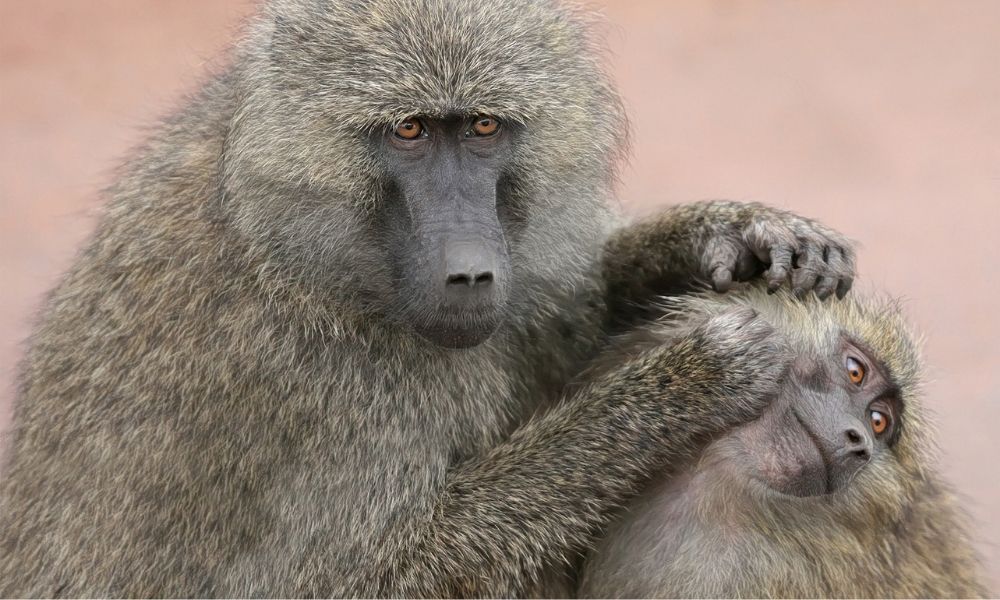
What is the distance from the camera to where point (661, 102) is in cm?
916

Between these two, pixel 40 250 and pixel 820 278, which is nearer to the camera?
pixel 820 278

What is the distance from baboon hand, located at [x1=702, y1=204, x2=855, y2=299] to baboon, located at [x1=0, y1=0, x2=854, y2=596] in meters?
0.28

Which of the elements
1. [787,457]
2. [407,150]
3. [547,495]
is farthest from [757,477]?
[407,150]

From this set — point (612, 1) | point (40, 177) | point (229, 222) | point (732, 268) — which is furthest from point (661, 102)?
point (229, 222)

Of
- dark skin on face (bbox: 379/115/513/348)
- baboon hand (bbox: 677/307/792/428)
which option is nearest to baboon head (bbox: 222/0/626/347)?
dark skin on face (bbox: 379/115/513/348)

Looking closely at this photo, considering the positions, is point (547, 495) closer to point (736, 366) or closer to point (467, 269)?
point (736, 366)

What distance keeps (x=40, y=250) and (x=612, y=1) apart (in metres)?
4.21

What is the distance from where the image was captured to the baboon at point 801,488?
389 centimetres

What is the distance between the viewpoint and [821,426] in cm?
383

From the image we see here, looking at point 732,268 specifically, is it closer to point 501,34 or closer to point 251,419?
point 501,34

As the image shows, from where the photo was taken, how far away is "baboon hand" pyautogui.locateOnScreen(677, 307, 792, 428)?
3850mm

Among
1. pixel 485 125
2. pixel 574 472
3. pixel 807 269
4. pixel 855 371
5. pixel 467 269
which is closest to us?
pixel 467 269

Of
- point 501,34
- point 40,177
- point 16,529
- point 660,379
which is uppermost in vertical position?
point 501,34

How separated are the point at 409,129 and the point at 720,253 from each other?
1.12 metres
